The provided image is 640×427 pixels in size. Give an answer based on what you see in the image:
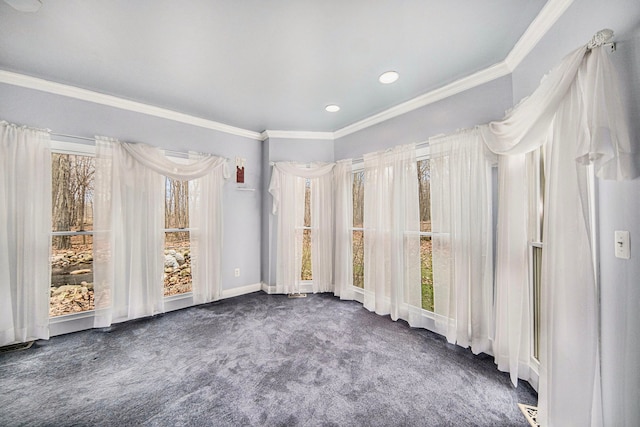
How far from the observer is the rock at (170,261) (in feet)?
10.8

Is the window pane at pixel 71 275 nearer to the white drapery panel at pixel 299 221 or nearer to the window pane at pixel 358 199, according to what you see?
the white drapery panel at pixel 299 221

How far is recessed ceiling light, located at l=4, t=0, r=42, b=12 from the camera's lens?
1.51 meters

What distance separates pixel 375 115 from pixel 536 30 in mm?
1751

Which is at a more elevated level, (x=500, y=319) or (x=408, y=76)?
(x=408, y=76)

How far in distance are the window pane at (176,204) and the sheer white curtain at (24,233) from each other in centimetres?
106

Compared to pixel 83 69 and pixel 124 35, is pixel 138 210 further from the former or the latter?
pixel 124 35

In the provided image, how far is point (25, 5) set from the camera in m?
1.54

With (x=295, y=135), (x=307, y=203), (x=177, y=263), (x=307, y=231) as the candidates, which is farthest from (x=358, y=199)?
(x=177, y=263)

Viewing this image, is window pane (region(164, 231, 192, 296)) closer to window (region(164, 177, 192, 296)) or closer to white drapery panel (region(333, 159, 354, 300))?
window (region(164, 177, 192, 296))

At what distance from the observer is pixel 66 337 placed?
250 centimetres

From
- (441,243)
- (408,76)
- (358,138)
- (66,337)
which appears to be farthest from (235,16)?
(66,337)

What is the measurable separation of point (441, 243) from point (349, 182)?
5.32ft

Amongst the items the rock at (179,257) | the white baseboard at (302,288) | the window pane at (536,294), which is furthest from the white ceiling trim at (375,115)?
the white baseboard at (302,288)

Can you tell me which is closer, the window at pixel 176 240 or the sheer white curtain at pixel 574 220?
the sheer white curtain at pixel 574 220
